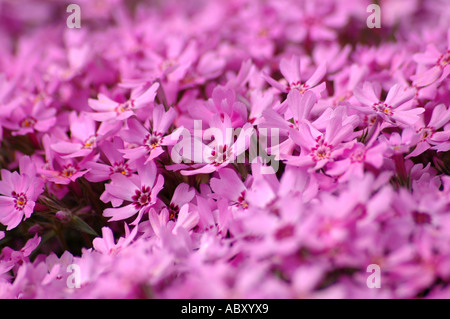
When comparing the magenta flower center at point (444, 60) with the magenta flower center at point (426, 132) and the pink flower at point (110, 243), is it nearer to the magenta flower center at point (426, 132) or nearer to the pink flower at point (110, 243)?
the magenta flower center at point (426, 132)

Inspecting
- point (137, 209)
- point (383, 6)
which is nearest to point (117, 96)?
point (137, 209)

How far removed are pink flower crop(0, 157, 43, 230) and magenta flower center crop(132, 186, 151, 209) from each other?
261 millimetres

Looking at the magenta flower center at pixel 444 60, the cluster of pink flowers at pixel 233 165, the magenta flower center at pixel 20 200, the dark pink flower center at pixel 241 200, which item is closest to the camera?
the cluster of pink flowers at pixel 233 165

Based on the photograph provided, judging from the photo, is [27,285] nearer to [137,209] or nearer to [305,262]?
[137,209]

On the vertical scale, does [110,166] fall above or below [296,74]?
below

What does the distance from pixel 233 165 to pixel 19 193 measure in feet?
1.96

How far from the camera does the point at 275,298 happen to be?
940 millimetres

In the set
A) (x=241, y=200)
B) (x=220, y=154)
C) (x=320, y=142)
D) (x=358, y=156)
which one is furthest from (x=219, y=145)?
(x=358, y=156)

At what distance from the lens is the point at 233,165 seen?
4.51 feet

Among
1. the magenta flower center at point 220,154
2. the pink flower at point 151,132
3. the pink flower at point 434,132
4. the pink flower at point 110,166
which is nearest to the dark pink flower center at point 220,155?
the magenta flower center at point 220,154

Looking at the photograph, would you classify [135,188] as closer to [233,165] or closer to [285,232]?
[233,165]

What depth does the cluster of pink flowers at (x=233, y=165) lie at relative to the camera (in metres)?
0.96

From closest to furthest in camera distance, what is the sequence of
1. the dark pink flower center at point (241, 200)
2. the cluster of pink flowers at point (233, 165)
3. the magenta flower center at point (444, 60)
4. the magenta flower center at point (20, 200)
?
the cluster of pink flowers at point (233, 165), the dark pink flower center at point (241, 200), the magenta flower center at point (20, 200), the magenta flower center at point (444, 60)

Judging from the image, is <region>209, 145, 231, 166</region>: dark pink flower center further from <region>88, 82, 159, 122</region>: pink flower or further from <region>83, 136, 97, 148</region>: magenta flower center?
<region>83, 136, 97, 148</region>: magenta flower center
